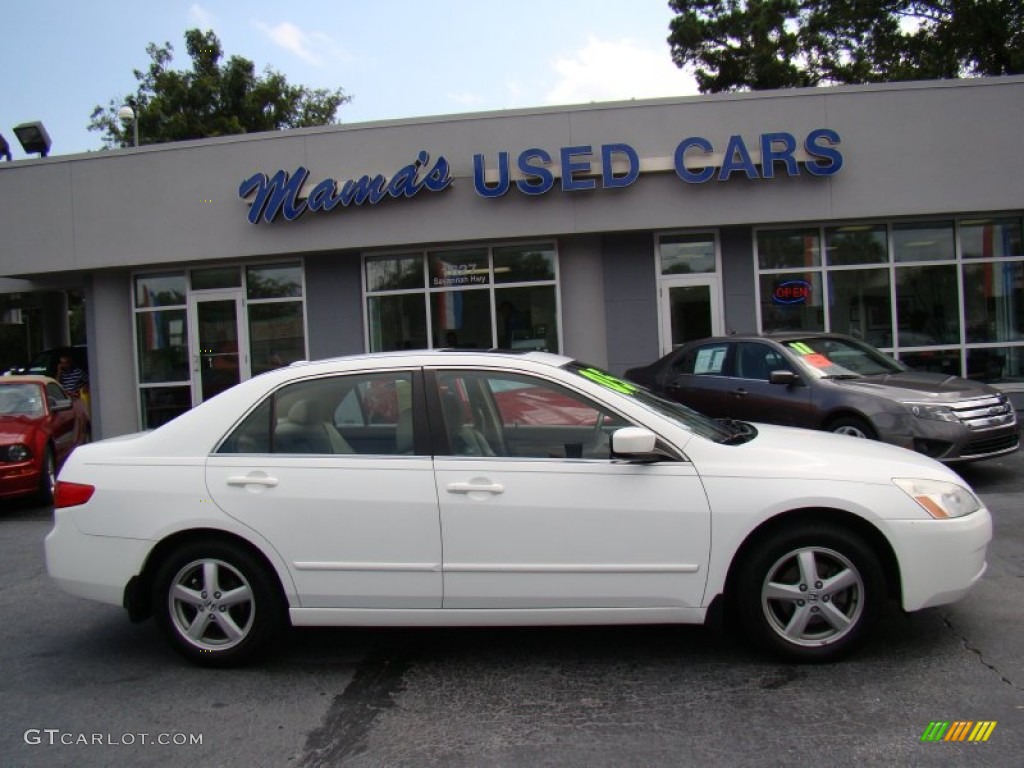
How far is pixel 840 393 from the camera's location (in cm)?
825

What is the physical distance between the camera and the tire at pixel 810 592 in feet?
12.4

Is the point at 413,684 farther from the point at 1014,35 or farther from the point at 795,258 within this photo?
the point at 1014,35

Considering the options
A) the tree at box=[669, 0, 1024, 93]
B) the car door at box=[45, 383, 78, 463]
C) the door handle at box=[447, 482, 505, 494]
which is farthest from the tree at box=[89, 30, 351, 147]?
the door handle at box=[447, 482, 505, 494]

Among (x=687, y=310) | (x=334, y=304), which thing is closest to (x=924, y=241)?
(x=687, y=310)

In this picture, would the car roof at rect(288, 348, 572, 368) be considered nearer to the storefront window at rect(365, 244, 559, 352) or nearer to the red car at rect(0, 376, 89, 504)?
the red car at rect(0, 376, 89, 504)

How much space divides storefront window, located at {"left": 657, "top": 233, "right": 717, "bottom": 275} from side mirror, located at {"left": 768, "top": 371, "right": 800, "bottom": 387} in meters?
5.19

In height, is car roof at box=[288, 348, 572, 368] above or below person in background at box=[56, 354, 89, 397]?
below

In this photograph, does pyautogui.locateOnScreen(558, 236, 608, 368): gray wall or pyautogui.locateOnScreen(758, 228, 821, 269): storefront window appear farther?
pyautogui.locateOnScreen(558, 236, 608, 368): gray wall

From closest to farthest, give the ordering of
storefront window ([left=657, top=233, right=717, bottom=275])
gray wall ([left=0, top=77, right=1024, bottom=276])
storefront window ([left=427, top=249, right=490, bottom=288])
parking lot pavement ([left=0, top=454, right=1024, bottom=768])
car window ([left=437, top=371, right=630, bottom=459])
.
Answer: parking lot pavement ([left=0, top=454, right=1024, bottom=768])
car window ([left=437, top=371, right=630, bottom=459])
gray wall ([left=0, top=77, right=1024, bottom=276])
storefront window ([left=657, top=233, right=717, bottom=275])
storefront window ([left=427, top=249, right=490, bottom=288])

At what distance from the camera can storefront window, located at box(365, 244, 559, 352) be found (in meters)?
13.7

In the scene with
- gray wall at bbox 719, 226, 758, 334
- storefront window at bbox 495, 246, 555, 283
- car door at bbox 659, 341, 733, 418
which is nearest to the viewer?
car door at bbox 659, 341, 733, 418

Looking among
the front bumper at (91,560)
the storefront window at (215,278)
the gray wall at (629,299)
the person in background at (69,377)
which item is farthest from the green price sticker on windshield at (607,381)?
the person in background at (69,377)

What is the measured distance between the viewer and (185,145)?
13859 mm

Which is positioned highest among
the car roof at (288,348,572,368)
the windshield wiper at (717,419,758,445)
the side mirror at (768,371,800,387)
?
the car roof at (288,348,572,368)
